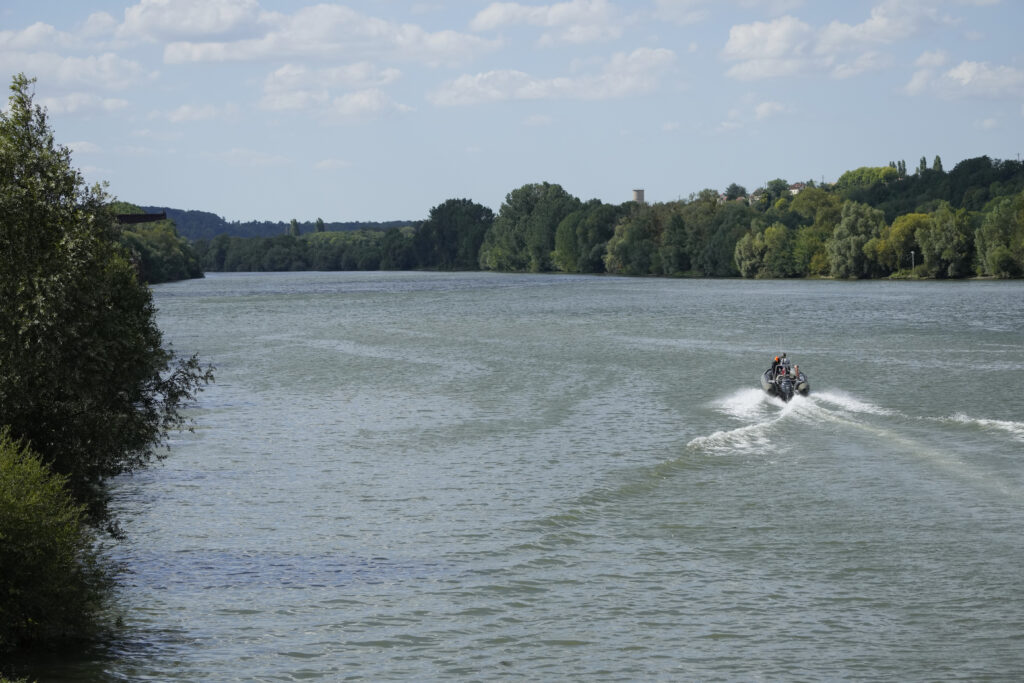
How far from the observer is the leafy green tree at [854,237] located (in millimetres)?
166750

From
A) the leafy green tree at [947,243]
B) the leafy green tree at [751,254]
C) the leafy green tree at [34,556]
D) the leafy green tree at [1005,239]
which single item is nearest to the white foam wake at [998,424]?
the leafy green tree at [34,556]

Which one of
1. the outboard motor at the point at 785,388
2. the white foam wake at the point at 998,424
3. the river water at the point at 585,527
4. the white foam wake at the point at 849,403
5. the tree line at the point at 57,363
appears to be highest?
the tree line at the point at 57,363

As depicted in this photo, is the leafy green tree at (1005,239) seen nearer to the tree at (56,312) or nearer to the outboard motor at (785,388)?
the outboard motor at (785,388)

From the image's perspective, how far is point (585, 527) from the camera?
94.8 feet

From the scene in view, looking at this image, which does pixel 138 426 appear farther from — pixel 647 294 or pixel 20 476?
pixel 647 294

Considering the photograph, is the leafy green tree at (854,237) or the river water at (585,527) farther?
the leafy green tree at (854,237)

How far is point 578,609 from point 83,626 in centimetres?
898

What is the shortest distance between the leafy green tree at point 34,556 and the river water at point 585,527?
1118 mm

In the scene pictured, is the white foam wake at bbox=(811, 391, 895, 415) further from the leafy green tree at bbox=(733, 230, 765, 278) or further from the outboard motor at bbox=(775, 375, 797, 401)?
the leafy green tree at bbox=(733, 230, 765, 278)

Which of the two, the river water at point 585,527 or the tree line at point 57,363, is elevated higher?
the tree line at point 57,363

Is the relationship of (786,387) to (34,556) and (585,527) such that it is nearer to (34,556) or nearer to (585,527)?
(585,527)

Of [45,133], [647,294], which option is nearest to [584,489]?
[45,133]

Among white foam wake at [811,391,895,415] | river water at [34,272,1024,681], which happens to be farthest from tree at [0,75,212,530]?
white foam wake at [811,391,895,415]

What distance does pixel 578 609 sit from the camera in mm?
22812
